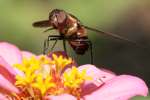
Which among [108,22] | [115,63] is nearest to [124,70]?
[115,63]

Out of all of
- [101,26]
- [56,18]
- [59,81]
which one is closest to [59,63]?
[59,81]

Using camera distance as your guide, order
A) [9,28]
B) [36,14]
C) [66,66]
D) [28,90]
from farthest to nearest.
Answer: [36,14], [9,28], [66,66], [28,90]

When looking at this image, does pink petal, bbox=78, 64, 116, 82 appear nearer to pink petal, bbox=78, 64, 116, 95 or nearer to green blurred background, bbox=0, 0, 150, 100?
pink petal, bbox=78, 64, 116, 95

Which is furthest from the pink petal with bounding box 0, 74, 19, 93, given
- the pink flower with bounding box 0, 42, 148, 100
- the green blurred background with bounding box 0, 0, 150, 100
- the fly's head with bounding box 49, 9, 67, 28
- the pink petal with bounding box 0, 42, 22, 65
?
the green blurred background with bounding box 0, 0, 150, 100

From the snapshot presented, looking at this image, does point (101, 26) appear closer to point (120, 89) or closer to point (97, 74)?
point (97, 74)

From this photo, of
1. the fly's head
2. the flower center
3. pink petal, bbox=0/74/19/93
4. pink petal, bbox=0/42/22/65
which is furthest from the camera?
the fly's head

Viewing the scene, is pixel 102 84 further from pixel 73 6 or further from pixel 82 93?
pixel 73 6
